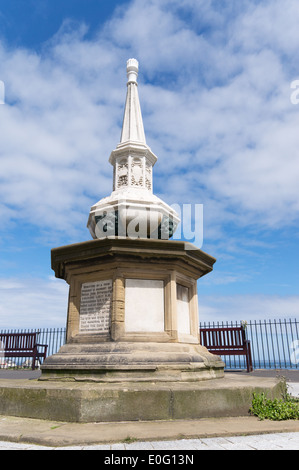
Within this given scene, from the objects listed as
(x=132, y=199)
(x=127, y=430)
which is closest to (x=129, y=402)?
(x=127, y=430)

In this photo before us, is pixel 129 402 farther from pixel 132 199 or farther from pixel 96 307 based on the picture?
pixel 132 199

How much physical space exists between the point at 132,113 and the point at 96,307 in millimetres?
4916

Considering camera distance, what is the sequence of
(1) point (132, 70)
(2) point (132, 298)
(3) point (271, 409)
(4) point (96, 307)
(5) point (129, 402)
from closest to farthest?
1. (5) point (129, 402)
2. (3) point (271, 409)
3. (2) point (132, 298)
4. (4) point (96, 307)
5. (1) point (132, 70)

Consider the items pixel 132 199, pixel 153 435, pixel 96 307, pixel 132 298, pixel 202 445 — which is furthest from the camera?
pixel 132 199

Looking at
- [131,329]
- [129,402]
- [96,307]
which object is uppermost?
[96,307]

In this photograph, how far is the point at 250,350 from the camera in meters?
13.6

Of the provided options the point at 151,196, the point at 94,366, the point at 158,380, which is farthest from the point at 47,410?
the point at 151,196

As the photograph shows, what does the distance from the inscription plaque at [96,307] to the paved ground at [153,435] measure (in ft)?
6.24

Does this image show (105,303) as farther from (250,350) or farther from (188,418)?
(250,350)

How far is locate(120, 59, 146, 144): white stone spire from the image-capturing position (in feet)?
26.4

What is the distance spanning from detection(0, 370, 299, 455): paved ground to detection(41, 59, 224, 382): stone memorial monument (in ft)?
3.43

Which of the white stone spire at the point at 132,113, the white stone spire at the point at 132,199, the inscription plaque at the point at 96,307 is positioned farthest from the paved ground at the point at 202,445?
the white stone spire at the point at 132,113

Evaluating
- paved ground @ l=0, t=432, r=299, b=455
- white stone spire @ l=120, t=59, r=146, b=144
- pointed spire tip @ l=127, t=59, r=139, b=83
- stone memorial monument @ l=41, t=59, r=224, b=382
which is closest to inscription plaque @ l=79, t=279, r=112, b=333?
stone memorial monument @ l=41, t=59, r=224, b=382

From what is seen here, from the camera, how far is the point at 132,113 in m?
8.38
